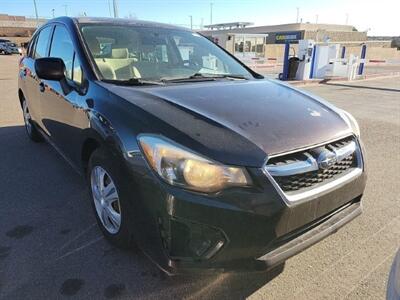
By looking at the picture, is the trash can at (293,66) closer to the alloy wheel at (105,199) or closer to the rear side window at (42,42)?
the rear side window at (42,42)

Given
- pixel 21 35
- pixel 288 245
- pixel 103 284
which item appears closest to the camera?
pixel 288 245

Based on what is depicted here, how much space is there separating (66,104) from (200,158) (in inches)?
72.4

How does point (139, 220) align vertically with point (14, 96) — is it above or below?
above

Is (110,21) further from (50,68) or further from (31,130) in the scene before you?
(31,130)

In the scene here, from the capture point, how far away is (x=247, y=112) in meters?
2.53

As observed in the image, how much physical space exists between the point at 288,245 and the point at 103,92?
1678 mm

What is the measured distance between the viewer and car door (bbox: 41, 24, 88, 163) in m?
3.03

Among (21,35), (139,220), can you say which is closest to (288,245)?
(139,220)

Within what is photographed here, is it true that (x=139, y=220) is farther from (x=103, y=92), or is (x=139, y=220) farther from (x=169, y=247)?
(x=103, y=92)

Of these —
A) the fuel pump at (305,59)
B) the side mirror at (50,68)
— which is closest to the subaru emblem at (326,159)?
the side mirror at (50,68)

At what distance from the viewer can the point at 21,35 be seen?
233 feet

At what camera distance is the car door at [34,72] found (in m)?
4.38

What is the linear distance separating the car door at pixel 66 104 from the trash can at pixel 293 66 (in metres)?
13.3

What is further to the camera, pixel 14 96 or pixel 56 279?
pixel 14 96
